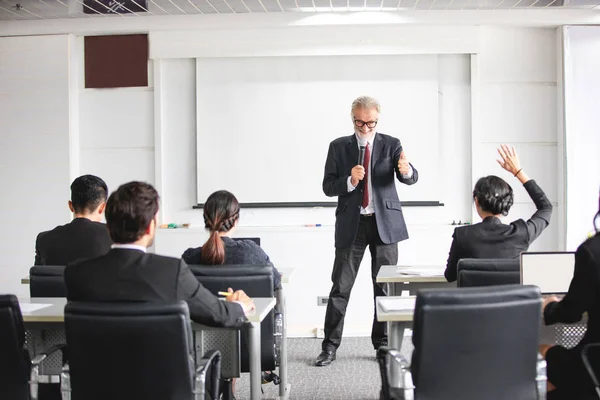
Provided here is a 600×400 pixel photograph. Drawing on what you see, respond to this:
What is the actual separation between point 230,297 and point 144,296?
1.73 ft

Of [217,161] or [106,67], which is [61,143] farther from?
[217,161]

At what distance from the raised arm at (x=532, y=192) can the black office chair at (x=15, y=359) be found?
2.17 meters

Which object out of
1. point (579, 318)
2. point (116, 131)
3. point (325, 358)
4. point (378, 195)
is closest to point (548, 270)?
point (579, 318)

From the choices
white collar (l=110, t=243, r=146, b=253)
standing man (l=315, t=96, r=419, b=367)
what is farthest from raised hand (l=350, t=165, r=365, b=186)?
white collar (l=110, t=243, r=146, b=253)

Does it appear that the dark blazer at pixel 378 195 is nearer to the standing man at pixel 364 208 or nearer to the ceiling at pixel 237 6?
the standing man at pixel 364 208

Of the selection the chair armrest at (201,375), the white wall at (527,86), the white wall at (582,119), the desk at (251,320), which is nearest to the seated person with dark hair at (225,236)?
the desk at (251,320)

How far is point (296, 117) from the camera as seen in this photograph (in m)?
6.60

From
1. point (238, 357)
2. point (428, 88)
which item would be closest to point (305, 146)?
point (428, 88)

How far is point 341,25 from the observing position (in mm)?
6488

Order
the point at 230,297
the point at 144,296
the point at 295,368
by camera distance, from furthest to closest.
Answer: the point at 295,368 < the point at 230,297 < the point at 144,296

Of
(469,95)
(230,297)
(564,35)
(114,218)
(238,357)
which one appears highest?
(564,35)

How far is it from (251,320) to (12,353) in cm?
84

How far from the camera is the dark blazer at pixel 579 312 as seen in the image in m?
2.35

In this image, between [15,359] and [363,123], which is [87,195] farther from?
[363,123]
